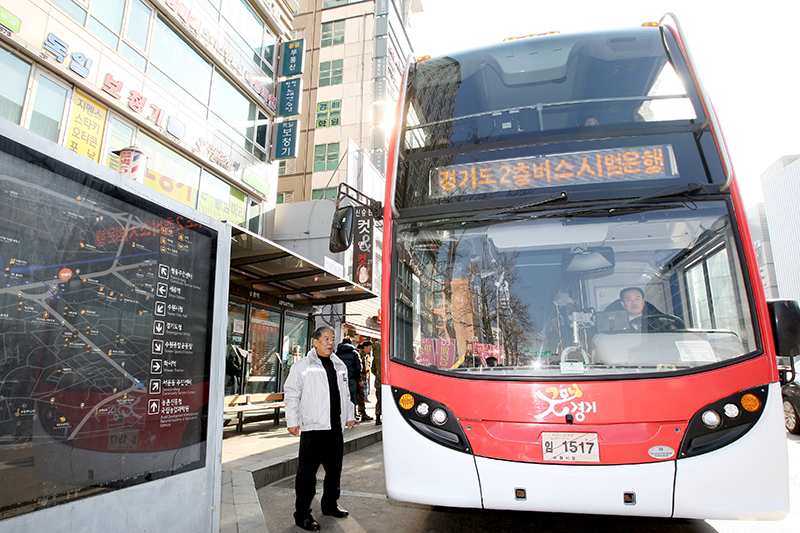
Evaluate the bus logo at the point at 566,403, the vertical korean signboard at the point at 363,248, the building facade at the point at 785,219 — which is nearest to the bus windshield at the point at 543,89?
the bus logo at the point at 566,403

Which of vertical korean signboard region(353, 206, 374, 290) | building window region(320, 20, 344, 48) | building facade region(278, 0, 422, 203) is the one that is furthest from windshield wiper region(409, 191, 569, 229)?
building window region(320, 20, 344, 48)

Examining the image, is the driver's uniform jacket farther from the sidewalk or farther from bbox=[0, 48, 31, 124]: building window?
bbox=[0, 48, 31, 124]: building window

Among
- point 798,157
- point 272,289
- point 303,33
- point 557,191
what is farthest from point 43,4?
point 798,157

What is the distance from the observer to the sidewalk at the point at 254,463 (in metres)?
3.84

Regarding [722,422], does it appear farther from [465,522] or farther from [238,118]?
[238,118]

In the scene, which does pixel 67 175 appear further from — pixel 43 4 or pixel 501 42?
pixel 43 4

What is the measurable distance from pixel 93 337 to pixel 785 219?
433 feet

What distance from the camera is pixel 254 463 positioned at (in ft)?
19.3

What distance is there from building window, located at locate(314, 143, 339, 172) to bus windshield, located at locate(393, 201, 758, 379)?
80.4 ft

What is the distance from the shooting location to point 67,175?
243 centimetres

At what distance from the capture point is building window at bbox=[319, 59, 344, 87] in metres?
30.3

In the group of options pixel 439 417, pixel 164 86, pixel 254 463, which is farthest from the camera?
pixel 164 86

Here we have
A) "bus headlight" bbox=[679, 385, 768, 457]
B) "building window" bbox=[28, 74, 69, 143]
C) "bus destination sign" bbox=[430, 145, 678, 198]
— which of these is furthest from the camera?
"building window" bbox=[28, 74, 69, 143]

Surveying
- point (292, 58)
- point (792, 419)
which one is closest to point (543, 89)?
point (792, 419)
